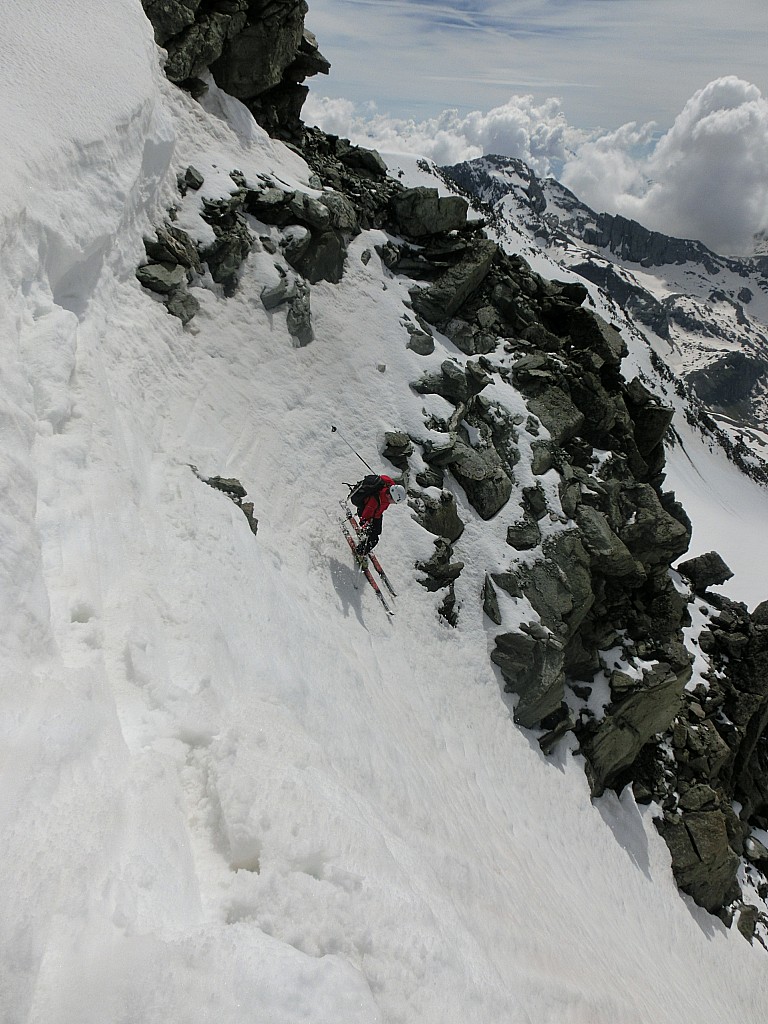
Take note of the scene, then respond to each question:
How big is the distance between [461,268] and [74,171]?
18.7 metres

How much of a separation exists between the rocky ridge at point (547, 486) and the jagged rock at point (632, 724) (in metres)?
0.08

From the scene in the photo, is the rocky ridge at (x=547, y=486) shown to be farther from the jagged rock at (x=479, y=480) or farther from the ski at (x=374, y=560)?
the ski at (x=374, y=560)

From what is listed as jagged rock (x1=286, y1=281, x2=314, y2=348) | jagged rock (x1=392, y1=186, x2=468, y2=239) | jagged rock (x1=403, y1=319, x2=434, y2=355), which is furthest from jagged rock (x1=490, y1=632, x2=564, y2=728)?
jagged rock (x1=392, y1=186, x2=468, y2=239)

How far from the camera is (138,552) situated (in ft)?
29.1

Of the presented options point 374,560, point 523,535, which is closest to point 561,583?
point 523,535

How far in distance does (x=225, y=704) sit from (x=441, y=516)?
44.3ft

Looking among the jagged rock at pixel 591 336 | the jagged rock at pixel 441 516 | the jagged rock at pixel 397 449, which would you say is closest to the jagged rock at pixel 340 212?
the jagged rock at pixel 397 449

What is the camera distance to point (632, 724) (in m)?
22.4

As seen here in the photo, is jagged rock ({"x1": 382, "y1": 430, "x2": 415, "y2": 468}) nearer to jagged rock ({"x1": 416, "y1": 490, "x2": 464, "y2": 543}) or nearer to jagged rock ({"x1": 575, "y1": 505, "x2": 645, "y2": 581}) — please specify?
jagged rock ({"x1": 416, "y1": 490, "x2": 464, "y2": 543})

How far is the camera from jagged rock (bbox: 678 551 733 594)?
113 feet

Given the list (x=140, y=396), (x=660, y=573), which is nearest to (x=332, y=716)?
(x=140, y=396)

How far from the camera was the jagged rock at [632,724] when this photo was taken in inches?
839

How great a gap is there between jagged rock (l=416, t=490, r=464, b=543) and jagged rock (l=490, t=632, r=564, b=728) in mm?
4016

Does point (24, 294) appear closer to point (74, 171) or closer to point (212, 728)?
point (74, 171)
